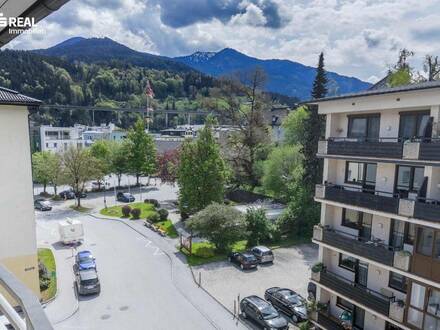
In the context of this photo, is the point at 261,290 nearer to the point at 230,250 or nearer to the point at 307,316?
the point at 307,316

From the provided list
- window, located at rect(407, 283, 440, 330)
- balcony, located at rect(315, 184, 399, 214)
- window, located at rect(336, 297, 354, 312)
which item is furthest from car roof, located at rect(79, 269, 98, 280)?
window, located at rect(407, 283, 440, 330)

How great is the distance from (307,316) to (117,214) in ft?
73.8

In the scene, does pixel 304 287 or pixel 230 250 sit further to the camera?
pixel 230 250

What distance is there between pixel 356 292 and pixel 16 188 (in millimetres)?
14178

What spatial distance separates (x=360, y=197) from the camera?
12.1 m

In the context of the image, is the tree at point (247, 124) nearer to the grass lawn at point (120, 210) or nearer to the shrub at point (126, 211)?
the grass lawn at point (120, 210)

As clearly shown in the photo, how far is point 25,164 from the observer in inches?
542

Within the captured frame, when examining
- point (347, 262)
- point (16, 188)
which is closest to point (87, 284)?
point (16, 188)

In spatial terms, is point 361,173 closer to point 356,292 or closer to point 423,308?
point 356,292

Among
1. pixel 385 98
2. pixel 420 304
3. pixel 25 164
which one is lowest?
pixel 420 304

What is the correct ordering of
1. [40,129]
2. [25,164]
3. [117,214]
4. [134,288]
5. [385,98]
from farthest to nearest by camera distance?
[40,129], [117,214], [134,288], [25,164], [385,98]

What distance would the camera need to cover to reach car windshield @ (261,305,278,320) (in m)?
14.2

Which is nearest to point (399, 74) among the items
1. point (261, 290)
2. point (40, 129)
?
point (261, 290)

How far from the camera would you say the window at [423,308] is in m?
9.99
